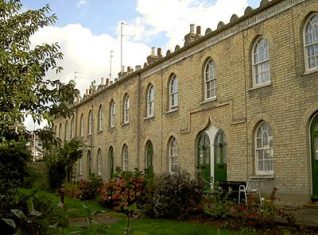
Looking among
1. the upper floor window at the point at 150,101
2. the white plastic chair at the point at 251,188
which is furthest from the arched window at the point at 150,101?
the white plastic chair at the point at 251,188

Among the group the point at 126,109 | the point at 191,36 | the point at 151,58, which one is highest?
the point at 151,58

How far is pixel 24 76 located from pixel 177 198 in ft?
23.3

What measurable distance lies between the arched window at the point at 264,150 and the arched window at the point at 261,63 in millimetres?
1808

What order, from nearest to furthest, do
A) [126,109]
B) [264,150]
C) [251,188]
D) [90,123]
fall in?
[251,188] → [264,150] → [126,109] → [90,123]

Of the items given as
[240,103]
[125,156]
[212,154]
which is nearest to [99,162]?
[125,156]

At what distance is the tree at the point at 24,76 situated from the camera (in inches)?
342

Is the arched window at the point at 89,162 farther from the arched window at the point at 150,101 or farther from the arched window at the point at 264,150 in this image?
the arched window at the point at 264,150

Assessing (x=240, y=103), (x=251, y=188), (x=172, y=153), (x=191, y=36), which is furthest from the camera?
(x=172, y=153)

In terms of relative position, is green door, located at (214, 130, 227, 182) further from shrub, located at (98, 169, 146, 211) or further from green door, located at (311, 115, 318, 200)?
green door, located at (311, 115, 318, 200)

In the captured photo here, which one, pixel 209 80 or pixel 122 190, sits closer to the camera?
pixel 122 190

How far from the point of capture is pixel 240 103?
734 inches

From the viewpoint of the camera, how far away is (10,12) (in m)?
9.64

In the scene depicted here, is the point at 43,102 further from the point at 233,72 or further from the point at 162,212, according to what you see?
the point at 233,72

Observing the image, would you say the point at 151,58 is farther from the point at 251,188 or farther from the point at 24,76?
the point at 24,76
